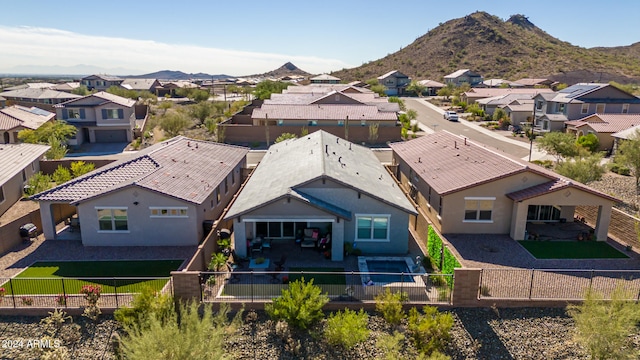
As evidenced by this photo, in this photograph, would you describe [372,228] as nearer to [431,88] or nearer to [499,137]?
[499,137]

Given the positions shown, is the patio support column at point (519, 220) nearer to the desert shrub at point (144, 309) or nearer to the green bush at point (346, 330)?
the green bush at point (346, 330)

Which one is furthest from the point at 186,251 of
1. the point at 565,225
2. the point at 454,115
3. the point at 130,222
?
the point at 454,115

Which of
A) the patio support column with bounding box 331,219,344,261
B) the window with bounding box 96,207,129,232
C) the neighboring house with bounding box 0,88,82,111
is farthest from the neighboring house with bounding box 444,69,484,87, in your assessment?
the window with bounding box 96,207,129,232

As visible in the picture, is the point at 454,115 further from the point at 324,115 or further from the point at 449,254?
the point at 449,254

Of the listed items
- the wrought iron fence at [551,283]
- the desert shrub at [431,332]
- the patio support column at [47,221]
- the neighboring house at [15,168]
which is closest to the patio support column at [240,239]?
the desert shrub at [431,332]

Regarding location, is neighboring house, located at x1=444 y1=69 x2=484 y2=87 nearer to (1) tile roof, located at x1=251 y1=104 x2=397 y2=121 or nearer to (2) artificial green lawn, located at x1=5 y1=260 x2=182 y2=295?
(1) tile roof, located at x1=251 y1=104 x2=397 y2=121

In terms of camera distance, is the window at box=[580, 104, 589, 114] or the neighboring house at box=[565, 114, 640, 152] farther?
the window at box=[580, 104, 589, 114]
